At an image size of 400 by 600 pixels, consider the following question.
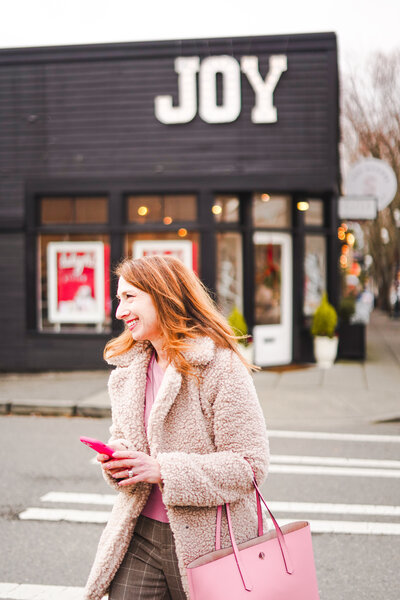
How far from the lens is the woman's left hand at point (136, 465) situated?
2268 mm

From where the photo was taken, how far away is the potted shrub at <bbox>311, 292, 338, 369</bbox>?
13.5 m

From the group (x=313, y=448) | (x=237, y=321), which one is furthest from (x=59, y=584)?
(x=237, y=321)

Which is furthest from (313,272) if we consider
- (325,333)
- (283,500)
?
(283,500)

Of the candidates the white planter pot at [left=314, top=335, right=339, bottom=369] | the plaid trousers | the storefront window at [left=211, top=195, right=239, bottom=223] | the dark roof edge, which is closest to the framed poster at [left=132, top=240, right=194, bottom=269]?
the storefront window at [left=211, top=195, right=239, bottom=223]

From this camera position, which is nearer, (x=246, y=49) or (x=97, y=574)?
(x=97, y=574)

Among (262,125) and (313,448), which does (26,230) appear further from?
(313,448)

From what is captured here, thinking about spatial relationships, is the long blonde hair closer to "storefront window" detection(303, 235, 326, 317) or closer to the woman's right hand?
the woman's right hand

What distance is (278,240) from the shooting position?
14.0 m

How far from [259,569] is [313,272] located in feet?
41.8

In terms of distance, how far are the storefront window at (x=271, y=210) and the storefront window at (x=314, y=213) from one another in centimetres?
49

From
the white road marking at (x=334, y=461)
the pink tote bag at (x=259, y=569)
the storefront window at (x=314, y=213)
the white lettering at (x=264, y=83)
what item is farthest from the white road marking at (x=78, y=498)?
the storefront window at (x=314, y=213)

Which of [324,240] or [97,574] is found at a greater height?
[324,240]

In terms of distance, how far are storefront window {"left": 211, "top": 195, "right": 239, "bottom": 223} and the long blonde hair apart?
10966 millimetres

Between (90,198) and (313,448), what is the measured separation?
7.61m
